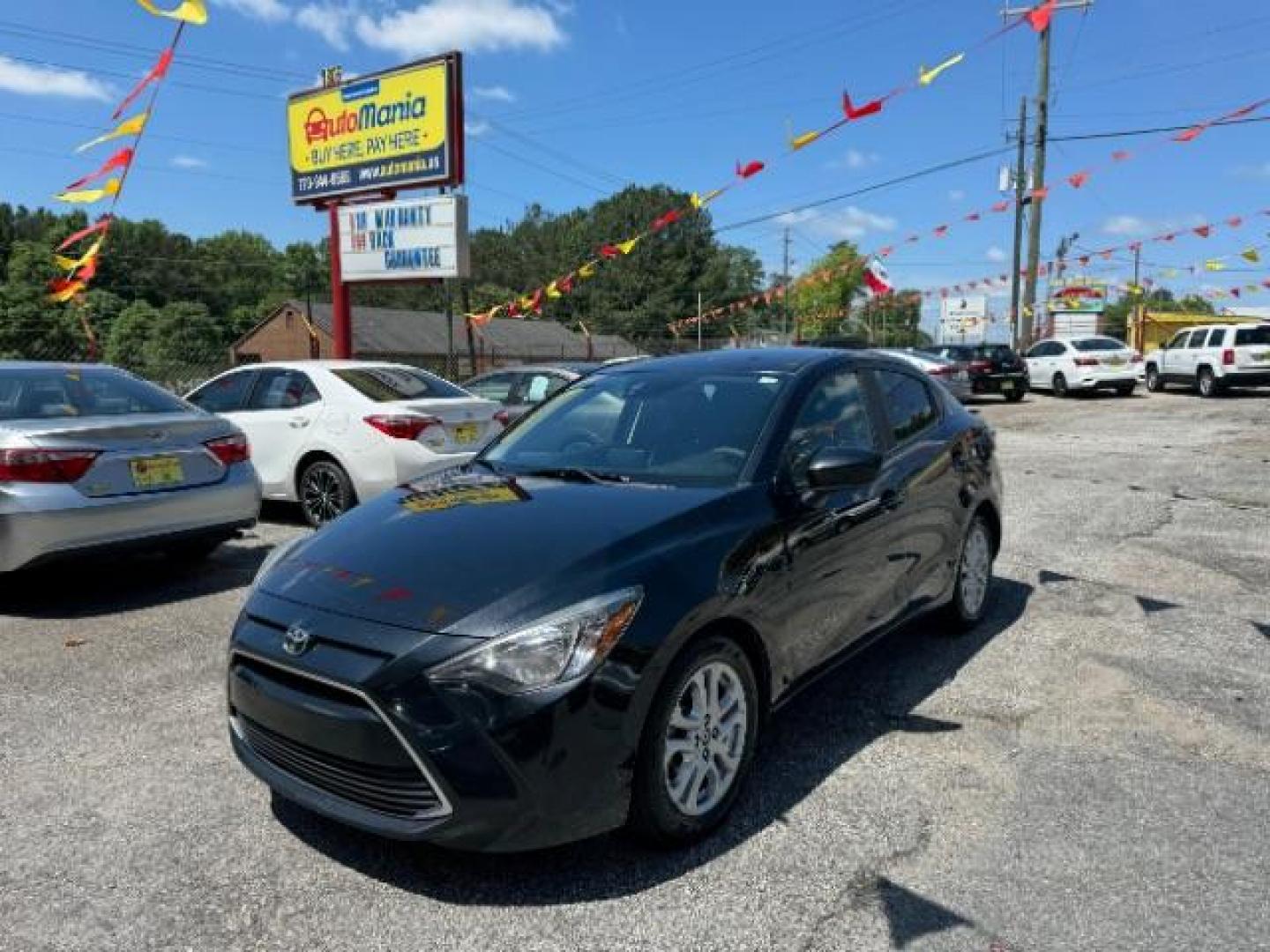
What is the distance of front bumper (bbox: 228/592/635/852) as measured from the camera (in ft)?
8.09

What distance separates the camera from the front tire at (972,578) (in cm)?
494

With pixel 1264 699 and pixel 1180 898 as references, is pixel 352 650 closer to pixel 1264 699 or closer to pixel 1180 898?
pixel 1180 898

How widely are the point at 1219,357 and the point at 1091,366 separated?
9.18ft

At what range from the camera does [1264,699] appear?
4.16 m

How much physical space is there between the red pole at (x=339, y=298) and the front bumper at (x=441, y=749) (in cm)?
1497

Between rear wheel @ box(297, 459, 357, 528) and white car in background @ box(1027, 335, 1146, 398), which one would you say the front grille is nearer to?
rear wheel @ box(297, 459, 357, 528)

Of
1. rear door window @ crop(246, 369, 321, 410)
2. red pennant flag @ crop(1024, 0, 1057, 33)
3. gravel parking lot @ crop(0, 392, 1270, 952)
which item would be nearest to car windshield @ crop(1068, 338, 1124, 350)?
red pennant flag @ crop(1024, 0, 1057, 33)

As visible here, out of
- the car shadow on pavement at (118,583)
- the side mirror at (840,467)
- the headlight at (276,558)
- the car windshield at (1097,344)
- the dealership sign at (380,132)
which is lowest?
the car shadow on pavement at (118,583)

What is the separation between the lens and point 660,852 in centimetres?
286

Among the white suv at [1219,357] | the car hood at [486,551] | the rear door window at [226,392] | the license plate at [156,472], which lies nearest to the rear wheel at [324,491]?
the rear door window at [226,392]

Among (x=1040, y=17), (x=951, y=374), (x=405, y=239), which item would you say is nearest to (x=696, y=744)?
(x=1040, y=17)

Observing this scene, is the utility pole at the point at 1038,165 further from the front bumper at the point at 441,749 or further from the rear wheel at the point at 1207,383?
the front bumper at the point at 441,749

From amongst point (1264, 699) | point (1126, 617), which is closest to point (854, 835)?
point (1264, 699)

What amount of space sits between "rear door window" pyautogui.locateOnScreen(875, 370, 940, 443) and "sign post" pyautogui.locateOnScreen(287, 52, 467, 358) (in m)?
12.2
